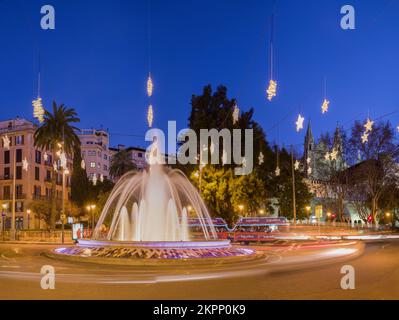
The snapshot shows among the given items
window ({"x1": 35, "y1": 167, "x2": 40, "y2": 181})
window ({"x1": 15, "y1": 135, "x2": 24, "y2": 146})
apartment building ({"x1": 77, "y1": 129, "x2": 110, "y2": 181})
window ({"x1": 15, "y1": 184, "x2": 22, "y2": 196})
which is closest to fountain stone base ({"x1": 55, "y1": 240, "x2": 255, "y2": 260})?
window ({"x1": 15, "y1": 184, "x2": 22, "y2": 196})

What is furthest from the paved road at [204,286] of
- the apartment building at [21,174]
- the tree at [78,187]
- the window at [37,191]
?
the window at [37,191]

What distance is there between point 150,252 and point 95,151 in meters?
99.5

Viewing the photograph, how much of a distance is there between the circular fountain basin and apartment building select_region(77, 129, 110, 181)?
306 feet

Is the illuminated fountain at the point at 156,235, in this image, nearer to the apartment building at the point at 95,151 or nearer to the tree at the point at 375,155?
the tree at the point at 375,155

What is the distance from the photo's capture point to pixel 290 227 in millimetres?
55469

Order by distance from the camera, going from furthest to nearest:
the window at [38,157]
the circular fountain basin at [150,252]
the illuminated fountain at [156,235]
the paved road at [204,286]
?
1. the window at [38,157]
2. the illuminated fountain at [156,235]
3. the circular fountain basin at [150,252]
4. the paved road at [204,286]

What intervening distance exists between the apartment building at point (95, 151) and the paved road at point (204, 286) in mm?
98901

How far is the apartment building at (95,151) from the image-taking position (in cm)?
11669

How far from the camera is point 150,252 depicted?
21.2 metres

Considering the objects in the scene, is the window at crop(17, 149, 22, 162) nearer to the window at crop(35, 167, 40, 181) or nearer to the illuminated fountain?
the window at crop(35, 167, 40, 181)

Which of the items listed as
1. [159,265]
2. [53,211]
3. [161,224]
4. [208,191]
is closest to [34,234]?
[53,211]

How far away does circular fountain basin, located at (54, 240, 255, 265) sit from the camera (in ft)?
68.4
